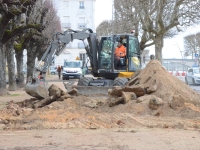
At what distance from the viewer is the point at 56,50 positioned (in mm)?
17297

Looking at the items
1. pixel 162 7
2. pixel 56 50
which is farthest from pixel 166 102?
pixel 162 7

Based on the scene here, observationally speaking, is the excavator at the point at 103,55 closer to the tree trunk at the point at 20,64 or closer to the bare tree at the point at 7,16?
the bare tree at the point at 7,16

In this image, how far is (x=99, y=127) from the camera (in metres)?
11.5

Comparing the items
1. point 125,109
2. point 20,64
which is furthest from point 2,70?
point 125,109

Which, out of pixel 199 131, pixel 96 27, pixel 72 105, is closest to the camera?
pixel 199 131

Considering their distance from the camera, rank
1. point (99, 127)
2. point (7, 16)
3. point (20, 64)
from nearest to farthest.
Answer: point (99, 127) < point (7, 16) < point (20, 64)

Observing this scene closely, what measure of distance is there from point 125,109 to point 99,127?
2056 mm

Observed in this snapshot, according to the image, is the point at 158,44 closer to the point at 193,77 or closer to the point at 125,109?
the point at 193,77

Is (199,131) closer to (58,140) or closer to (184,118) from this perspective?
(184,118)

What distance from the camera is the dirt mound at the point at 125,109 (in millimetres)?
11781

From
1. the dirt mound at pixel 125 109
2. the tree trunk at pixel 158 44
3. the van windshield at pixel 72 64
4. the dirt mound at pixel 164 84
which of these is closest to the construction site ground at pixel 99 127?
the dirt mound at pixel 125 109

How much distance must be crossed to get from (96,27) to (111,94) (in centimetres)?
6708

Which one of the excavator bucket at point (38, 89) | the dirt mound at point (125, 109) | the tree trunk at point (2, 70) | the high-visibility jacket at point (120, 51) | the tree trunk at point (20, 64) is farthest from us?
the tree trunk at point (20, 64)

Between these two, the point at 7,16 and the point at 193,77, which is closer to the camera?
the point at 7,16
